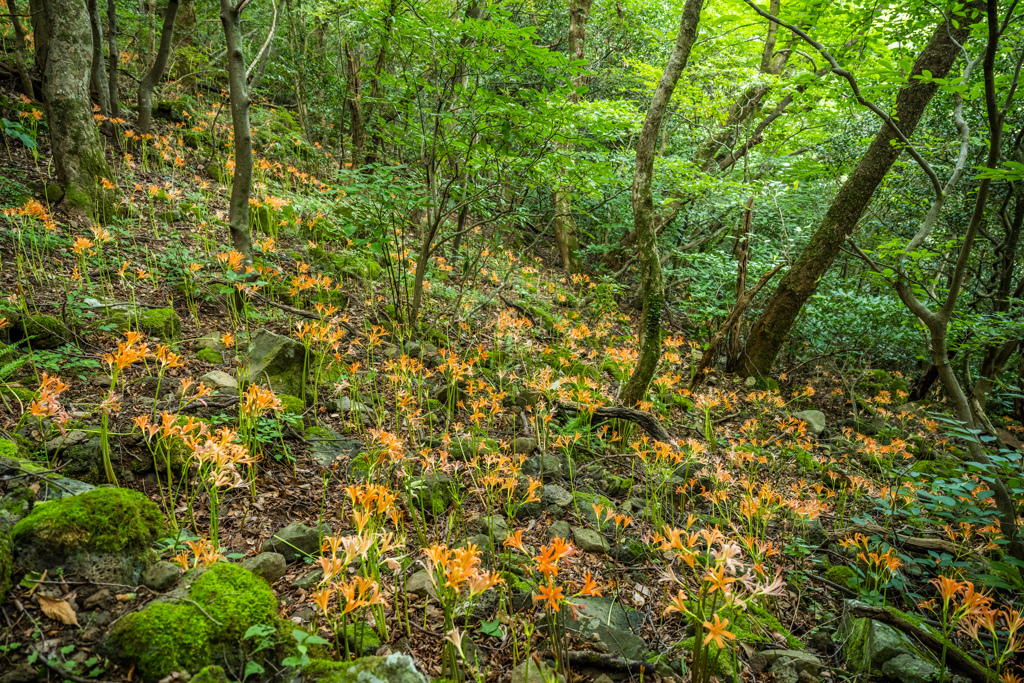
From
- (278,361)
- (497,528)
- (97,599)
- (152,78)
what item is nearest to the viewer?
(97,599)

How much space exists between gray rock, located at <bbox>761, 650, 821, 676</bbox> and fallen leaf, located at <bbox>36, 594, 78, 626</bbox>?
305 cm

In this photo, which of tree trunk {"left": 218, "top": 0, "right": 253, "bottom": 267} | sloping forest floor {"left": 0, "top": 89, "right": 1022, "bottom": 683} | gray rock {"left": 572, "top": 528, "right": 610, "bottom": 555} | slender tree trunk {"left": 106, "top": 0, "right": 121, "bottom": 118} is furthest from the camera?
slender tree trunk {"left": 106, "top": 0, "right": 121, "bottom": 118}

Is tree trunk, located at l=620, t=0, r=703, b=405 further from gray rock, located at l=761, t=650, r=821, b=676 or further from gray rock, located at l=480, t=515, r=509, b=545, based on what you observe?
gray rock, located at l=761, t=650, r=821, b=676

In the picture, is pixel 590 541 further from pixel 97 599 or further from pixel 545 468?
pixel 97 599

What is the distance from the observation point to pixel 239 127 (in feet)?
16.1

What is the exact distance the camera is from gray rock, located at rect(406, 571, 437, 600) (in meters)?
2.42

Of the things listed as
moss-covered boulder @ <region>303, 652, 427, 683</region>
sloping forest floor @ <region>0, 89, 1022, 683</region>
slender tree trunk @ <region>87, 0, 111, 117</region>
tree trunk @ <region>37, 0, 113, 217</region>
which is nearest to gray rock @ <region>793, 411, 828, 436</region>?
sloping forest floor @ <region>0, 89, 1022, 683</region>

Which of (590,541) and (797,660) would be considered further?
(590,541)

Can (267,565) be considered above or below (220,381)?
below

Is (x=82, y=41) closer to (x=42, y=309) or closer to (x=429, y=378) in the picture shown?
(x=42, y=309)

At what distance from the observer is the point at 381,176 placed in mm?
4766

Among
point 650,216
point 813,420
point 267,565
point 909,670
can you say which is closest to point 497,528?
point 267,565

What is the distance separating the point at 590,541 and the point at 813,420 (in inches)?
210

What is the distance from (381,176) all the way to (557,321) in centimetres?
369
